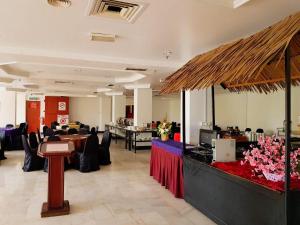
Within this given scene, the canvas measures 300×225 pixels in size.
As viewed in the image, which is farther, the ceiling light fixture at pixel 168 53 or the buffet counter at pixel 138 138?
the buffet counter at pixel 138 138

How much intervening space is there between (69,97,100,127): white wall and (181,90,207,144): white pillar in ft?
43.9

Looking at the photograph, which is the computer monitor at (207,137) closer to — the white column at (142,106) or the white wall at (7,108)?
the white column at (142,106)

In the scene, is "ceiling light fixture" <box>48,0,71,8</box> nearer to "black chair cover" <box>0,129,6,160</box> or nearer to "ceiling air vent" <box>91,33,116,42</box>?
"ceiling air vent" <box>91,33,116,42</box>

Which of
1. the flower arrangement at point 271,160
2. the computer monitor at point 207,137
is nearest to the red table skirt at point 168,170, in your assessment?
the computer monitor at point 207,137

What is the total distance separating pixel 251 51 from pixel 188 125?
11.3 feet

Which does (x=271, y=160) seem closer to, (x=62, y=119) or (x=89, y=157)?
(x=89, y=157)

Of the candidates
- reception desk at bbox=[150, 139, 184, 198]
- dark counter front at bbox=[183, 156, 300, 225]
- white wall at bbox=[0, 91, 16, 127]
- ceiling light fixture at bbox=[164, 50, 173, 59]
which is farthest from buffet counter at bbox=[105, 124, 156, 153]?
white wall at bbox=[0, 91, 16, 127]

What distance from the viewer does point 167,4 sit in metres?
2.96

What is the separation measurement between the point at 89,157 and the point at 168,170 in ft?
8.16

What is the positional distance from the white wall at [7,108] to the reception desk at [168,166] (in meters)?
10.1

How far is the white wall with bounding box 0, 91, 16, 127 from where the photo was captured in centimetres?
1310

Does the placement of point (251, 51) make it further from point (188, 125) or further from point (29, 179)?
point (29, 179)

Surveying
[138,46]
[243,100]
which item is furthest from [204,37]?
[243,100]

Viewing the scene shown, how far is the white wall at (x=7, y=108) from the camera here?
1310 cm
